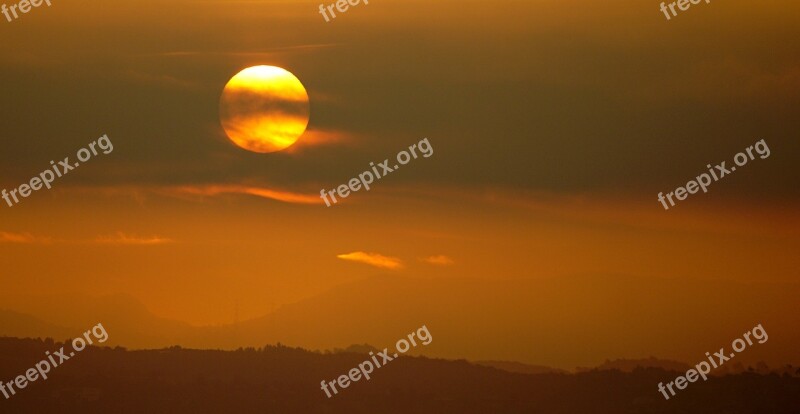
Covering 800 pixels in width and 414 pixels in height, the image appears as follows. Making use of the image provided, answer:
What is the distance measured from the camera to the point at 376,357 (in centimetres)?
4109

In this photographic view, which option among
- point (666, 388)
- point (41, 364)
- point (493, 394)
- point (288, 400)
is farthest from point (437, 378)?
point (41, 364)

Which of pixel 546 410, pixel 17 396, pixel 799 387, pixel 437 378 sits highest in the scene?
pixel 17 396

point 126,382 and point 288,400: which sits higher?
point 126,382

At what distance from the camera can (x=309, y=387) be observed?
4256 centimetres

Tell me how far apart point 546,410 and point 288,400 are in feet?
30.1

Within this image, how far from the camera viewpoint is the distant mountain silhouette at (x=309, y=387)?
41625mm

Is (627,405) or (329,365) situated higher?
(329,365)

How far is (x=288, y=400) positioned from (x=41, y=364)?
8867 millimetres

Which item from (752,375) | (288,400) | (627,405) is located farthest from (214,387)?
(752,375)

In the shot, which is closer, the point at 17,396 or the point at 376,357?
the point at 376,357

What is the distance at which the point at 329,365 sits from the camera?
137 ft

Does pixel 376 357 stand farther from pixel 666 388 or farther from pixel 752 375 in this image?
pixel 752 375

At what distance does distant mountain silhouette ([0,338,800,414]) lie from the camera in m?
41.6

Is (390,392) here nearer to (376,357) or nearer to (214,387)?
(376,357)
